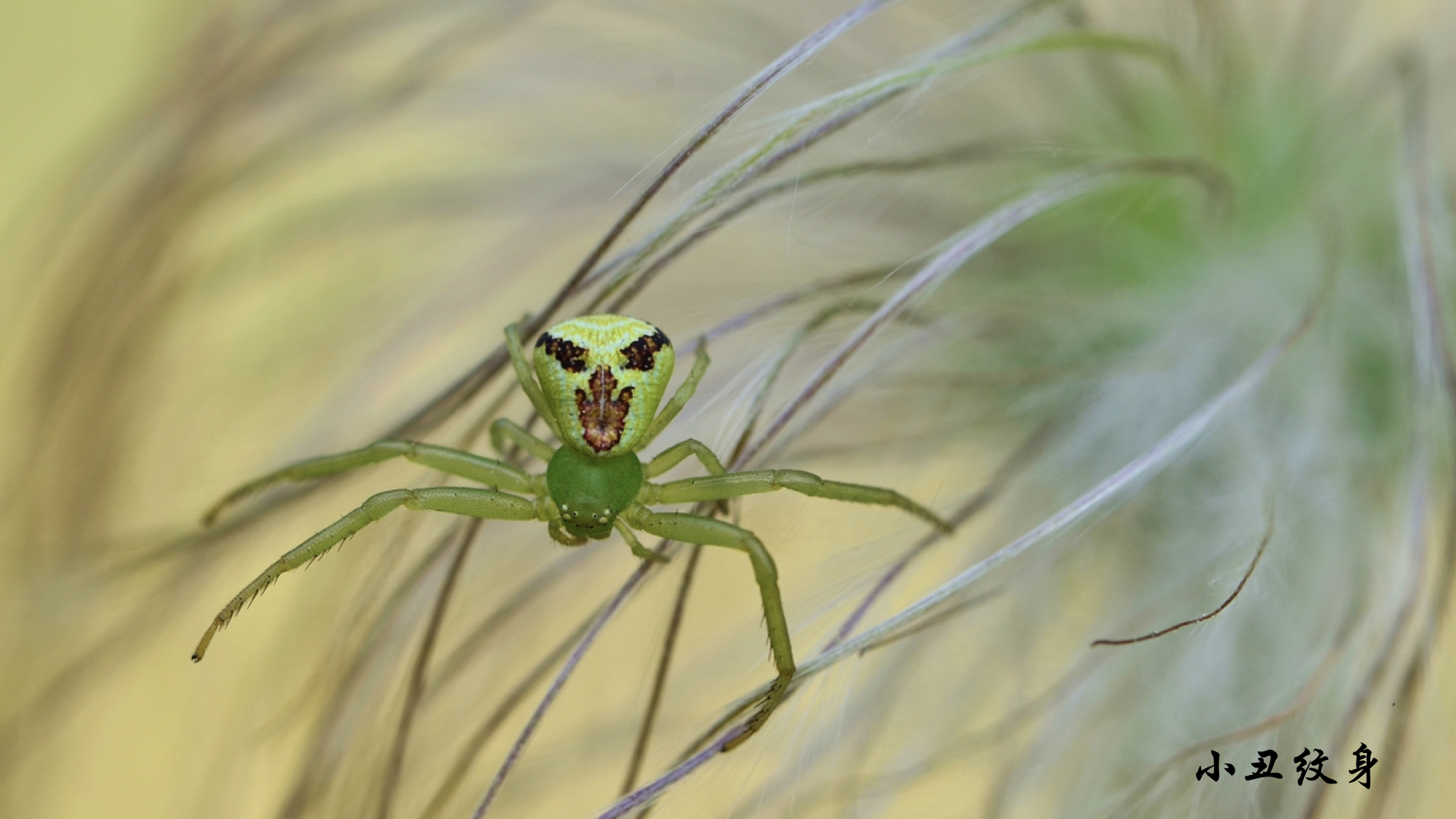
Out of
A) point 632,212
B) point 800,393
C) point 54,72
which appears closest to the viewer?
point 632,212

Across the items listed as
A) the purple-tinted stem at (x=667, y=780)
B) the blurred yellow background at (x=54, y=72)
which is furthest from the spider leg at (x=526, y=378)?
the blurred yellow background at (x=54, y=72)

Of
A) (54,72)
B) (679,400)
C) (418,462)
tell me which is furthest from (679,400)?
A: (54,72)

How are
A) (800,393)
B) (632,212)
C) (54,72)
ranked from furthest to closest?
(54,72) → (800,393) → (632,212)

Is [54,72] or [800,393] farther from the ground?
[54,72]

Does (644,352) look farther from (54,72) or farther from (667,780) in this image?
(54,72)

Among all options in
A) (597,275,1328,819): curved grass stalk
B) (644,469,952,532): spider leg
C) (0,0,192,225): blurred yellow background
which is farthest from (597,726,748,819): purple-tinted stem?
(0,0,192,225): blurred yellow background

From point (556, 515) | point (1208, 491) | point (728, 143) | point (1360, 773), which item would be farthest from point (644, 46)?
point (1360, 773)
